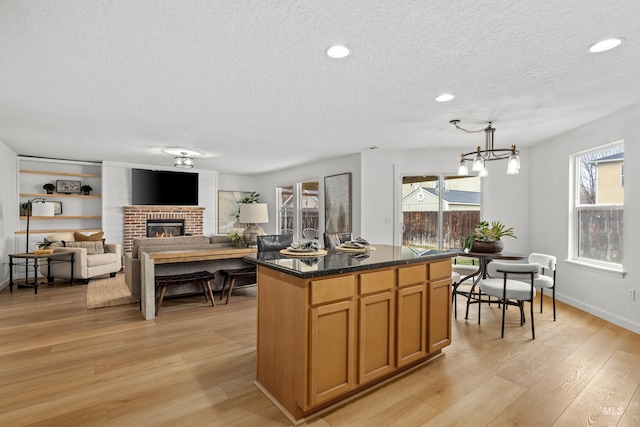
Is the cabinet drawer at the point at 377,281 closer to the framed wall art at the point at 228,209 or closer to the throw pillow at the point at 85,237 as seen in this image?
the throw pillow at the point at 85,237

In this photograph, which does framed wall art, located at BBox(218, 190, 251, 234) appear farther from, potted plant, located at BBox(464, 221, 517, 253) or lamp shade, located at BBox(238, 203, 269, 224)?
potted plant, located at BBox(464, 221, 517, 253)

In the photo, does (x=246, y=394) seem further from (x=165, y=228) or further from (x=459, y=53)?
(x=165, y=228)

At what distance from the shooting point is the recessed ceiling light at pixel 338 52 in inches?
85.6

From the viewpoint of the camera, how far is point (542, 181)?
16.4 feet

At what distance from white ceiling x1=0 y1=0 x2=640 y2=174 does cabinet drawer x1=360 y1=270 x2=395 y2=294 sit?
1.52m

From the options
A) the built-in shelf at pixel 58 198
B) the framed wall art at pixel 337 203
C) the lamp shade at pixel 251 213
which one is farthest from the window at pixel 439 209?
the built-in shelf at pixel 58 198

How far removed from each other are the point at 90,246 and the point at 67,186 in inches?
74.3

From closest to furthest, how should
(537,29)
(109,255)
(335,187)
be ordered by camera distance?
(537,29), (109,255), (335,187)

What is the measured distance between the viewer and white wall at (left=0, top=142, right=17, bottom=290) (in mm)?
5129

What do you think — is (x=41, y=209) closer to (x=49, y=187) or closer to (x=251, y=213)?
(x=49, y=187)

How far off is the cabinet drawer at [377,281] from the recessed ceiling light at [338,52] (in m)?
1.51

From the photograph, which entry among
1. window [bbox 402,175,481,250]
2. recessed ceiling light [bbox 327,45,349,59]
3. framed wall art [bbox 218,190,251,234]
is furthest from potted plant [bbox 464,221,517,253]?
framed wall art [bbox 218,190,251,234]

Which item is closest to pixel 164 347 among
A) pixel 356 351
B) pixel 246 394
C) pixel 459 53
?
pixel 246 394

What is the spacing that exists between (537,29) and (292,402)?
2.65 meters
